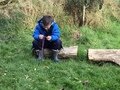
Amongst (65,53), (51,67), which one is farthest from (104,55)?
(51,67)

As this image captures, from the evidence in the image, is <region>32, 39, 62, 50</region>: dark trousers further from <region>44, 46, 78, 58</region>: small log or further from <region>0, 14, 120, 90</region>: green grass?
<region>0, 14, 120, 90</region>: green grass

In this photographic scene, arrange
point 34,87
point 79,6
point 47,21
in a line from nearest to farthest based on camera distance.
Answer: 1. point 34,87
2. point 47,21
3. point 79,6

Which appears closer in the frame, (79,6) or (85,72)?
(85,72)

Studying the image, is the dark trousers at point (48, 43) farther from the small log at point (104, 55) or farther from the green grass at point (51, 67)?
the small log at point (104, 55)

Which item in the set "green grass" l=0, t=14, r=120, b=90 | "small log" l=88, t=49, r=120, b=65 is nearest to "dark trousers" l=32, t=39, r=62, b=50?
"green grass" l=0, t=14, r=120, b=90

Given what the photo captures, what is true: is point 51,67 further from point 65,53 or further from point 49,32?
point 49,32

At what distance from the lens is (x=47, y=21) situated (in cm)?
719

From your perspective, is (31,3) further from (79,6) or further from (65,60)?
(65,60)

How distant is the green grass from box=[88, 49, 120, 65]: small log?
10cm

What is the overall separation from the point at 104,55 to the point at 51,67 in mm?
1105

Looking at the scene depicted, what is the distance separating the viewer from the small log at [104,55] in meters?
7.37

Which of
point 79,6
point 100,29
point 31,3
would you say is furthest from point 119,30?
point 31,3

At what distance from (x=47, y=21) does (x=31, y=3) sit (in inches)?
82.3

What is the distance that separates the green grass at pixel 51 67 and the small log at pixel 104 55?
103 millimetres
